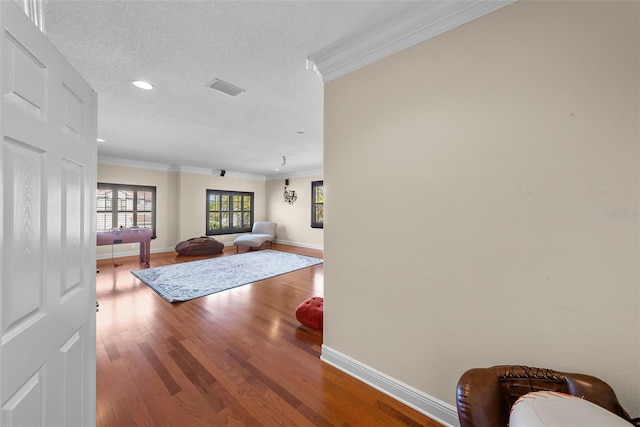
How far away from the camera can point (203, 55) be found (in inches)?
73.5

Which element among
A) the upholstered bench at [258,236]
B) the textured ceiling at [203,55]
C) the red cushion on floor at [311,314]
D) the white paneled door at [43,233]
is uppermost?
the textured ceiling at [203,55]

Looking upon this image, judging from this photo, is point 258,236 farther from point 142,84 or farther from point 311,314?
point 142,84

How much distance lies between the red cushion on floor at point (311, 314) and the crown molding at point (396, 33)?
90.1 inches

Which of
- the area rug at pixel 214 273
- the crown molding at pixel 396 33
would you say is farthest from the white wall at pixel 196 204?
the crown molding at pixel 396 33

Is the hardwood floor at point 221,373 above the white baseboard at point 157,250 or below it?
below

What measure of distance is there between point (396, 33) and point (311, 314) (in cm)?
260

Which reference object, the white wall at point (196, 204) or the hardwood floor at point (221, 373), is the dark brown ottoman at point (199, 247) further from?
the hardwood floor at point (221, 373)

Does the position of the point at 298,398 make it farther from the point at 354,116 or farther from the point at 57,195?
the point at 354,116

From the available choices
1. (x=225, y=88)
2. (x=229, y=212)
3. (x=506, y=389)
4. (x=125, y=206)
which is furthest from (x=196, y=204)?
(x=506, y=389)

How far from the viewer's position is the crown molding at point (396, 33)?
1334 millimetres

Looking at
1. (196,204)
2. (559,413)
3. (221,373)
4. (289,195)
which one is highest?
(289,195)

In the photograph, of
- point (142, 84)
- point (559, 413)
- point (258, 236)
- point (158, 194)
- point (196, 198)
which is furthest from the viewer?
point (258, 236)

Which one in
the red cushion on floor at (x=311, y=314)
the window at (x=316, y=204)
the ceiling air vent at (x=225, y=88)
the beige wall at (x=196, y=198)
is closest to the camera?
the ceiling air vent at (x=225, y=88)

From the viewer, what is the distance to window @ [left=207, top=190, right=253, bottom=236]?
7684 millimetres
